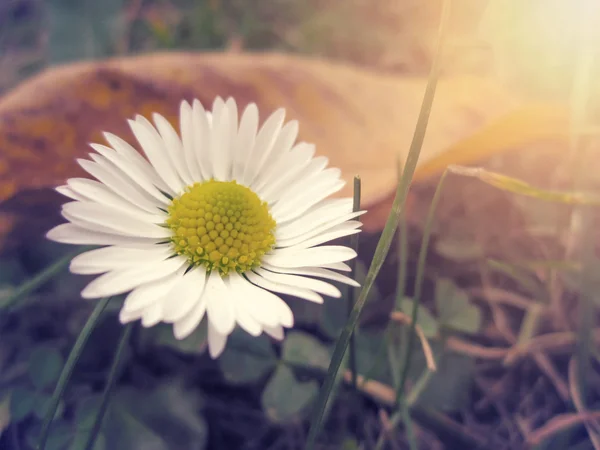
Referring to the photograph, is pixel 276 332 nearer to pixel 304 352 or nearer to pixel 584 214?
pixel 304 352

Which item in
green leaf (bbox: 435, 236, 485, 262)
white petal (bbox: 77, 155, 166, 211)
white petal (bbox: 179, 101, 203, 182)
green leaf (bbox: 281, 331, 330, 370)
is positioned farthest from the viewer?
green leaf (bbox: 435, 236, 485, 262)

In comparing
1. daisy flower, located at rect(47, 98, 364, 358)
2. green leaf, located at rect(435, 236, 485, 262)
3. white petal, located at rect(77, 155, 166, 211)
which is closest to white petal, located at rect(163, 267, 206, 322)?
daisy flower, located at rect(47, 98, 364, 358)

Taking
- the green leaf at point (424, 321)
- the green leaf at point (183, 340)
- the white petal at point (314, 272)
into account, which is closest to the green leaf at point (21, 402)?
the green leaf at point (183, 340)

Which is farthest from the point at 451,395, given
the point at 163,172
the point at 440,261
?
the point at 163,172

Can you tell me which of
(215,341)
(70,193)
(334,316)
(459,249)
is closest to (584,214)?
(459,249)

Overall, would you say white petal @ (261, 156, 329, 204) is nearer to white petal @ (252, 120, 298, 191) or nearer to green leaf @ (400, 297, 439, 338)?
white petal @ (252, 120, 298, 191)

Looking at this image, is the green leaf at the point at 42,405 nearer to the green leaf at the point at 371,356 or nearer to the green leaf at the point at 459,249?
the green leaf at the point at 371,356
